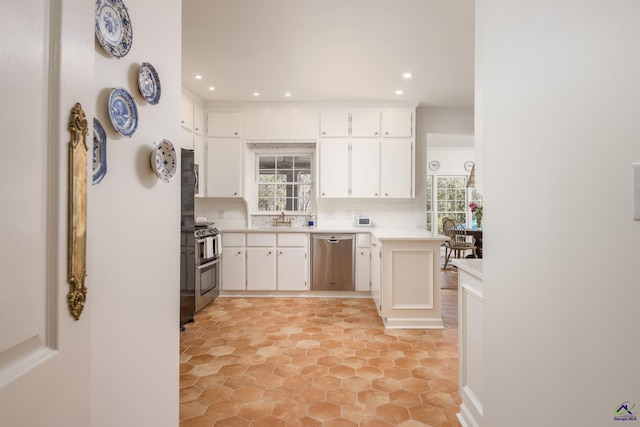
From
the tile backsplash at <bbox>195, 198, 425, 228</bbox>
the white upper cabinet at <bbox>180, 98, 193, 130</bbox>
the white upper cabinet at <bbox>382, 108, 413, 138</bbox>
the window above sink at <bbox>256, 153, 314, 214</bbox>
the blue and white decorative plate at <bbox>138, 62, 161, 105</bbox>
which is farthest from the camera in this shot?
the window above sink at <bbox>256, 153, 314, 214</bbox>

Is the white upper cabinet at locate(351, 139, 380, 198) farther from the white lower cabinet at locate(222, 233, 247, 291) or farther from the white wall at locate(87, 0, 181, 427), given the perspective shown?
the white wall at locate(87, 0, 181, 427)

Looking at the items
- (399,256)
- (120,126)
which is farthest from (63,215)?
(399,256)

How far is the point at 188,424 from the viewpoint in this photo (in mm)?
1750

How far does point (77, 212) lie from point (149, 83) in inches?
29.9

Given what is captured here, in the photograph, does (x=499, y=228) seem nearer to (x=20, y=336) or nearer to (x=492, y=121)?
(x=492, y=121)

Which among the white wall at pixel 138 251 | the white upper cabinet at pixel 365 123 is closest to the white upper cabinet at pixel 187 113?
the white upper cabinet at pixel 365 123

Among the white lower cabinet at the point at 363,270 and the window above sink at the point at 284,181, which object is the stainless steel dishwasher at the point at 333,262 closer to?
the white lower cabinet at the point at 363,270

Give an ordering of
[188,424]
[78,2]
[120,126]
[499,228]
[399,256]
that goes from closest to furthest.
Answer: [78,2]
[120,126]
[499,228]
[188,424]
[399,256]

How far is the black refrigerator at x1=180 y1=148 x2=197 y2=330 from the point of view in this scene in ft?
10.3

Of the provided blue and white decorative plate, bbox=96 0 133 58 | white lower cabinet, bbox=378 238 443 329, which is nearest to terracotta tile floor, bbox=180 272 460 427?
white lower cabinet, bbox=378 238 443 329

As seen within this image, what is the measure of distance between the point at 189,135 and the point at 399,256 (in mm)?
3032

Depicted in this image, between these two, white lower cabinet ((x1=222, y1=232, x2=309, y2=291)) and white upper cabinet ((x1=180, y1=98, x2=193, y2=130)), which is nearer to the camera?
white upper cabinet ((x1=180, y1=98, x2=193, y2=130))

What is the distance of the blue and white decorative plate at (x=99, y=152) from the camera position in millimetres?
944

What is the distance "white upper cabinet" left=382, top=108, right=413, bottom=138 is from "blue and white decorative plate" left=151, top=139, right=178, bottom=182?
3.64 metres
